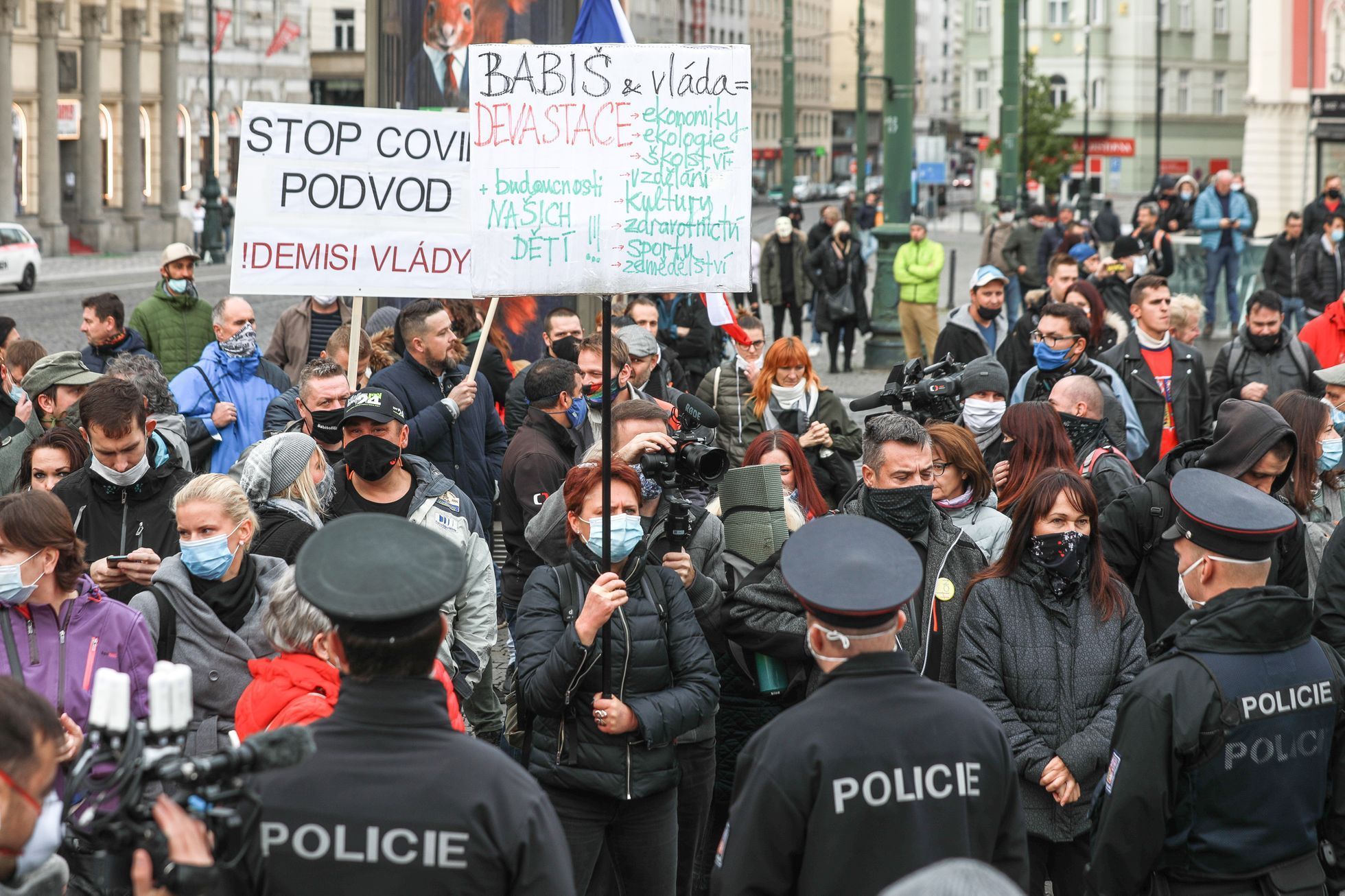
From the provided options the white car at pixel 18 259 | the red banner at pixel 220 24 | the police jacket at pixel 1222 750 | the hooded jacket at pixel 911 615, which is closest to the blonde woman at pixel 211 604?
the hooded jacket at pixel 911 615

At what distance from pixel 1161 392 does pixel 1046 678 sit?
468cm

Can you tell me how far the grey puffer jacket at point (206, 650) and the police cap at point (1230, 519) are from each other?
2.54 meters

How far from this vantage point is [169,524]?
18.8 ft

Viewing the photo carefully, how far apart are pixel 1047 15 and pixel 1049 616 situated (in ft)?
275

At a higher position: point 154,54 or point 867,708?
point 154,54

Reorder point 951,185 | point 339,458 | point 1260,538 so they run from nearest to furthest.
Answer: point 1260,538 < point 339,458 < point 951,185

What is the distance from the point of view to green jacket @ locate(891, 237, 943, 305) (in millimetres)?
16609

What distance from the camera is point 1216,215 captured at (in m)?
20.8

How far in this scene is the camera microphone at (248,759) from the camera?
2.68 meters

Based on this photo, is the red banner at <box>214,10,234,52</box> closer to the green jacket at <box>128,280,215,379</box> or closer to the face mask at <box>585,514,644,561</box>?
the green jacket at <box>128,280,215,379</box>

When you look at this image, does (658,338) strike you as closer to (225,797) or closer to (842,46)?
(225,797)

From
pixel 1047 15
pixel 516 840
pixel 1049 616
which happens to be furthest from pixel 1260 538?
pixel 1047 15

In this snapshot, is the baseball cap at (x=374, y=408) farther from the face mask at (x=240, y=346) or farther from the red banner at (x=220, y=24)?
the red banner at (x=220, y=24)

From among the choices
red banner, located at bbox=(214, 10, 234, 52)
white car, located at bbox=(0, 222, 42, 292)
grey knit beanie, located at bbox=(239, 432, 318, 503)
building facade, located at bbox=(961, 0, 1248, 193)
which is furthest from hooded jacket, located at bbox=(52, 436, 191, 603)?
building facade, located at bbox=(961, 0, 1248, 193)
